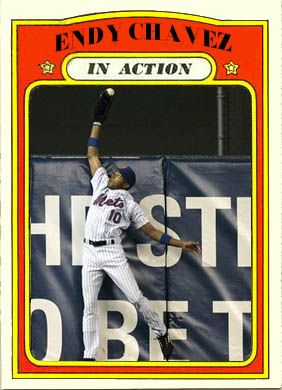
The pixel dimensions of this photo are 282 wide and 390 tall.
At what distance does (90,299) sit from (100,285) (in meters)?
0.15

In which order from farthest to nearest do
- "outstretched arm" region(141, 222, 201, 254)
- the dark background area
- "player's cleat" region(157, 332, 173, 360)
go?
the dark background area
"player's cleat" region(157, 332, 173, 360)
"outstretched arm" region(141, 222, 201, 254)

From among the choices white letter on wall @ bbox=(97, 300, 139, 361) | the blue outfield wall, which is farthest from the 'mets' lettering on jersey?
white letter on wall @ bbox=(97, 300, 139, 361)

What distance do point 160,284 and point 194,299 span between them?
1.06 ft

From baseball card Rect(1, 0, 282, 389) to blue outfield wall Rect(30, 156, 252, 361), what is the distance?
1cm

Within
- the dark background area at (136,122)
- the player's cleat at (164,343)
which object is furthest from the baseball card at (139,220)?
the dark background area at (136,122)

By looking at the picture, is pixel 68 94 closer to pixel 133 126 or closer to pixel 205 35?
pixel 133 126

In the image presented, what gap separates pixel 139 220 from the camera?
32.8 ft

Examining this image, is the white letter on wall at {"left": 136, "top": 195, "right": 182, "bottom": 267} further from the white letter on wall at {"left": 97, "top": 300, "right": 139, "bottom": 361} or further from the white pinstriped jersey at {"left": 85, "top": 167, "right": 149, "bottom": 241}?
the white letter on wall at {"left": 97, "top": 300, "right": 139, "bottom": 361}

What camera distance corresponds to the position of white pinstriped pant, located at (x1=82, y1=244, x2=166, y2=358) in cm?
1001

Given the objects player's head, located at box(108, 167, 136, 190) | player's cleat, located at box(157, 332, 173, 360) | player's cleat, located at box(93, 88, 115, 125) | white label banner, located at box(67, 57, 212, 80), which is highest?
white label banner, located at box(67, 57, 212, 80)

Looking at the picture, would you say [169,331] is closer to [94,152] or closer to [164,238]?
[164,238]

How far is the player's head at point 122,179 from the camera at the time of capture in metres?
10.0

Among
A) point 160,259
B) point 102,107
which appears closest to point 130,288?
point 160,259

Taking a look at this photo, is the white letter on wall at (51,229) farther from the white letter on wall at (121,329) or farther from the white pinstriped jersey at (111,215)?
the white letter on wall at (121,329)
